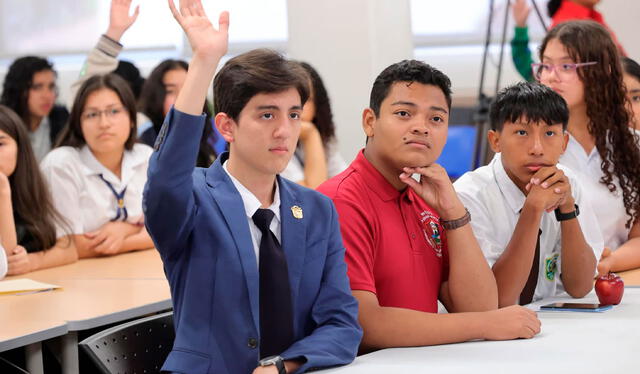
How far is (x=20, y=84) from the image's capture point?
545cm

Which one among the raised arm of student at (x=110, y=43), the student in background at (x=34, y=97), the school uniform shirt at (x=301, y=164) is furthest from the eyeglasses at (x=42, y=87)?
the school uniform shirt at (x=301, y=164)

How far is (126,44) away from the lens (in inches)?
306

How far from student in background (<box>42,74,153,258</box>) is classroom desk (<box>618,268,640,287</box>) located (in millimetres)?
1929

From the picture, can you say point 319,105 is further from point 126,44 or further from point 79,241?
point 126,44

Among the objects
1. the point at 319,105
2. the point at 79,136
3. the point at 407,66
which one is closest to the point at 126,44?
the point at 319,105

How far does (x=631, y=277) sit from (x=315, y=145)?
214cm

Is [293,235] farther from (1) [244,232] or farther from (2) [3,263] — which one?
(2) [3,263]

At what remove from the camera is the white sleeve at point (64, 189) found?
3.69 metres

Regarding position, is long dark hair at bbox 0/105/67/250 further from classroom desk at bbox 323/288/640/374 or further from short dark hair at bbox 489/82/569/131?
classroom desk at bbox 323/288/640/374

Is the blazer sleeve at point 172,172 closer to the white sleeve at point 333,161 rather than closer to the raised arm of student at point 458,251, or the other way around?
the raised arm of student at point 458,251

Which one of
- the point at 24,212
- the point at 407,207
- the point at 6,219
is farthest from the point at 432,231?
the point at 24,212

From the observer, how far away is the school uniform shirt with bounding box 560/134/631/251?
3094mm

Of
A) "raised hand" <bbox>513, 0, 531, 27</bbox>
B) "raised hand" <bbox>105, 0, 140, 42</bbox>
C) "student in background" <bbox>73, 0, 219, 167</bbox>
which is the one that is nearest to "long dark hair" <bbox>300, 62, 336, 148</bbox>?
"student in background" <bbox>73, 0, 219, 167</bbox>

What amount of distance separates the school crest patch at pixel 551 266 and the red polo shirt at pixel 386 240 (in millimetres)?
422
